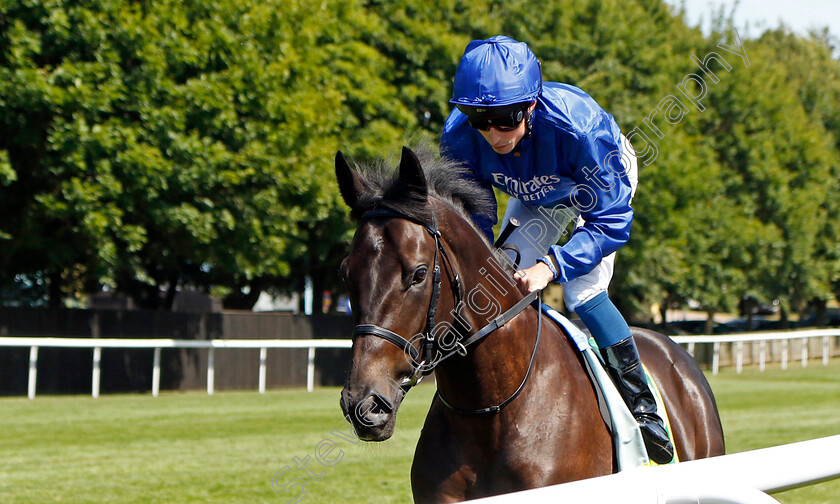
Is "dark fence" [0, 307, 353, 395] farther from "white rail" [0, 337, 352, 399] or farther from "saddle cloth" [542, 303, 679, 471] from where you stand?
"saddle cloth" [542, 303, 679, 471]

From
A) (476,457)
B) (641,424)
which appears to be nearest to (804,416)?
(641,424)

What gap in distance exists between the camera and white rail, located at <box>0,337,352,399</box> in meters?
12.2

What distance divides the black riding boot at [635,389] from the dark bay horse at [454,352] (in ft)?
0.64

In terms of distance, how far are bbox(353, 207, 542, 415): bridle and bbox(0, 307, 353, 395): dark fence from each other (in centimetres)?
1162

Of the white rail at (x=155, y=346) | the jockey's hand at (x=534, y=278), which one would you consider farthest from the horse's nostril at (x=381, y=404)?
the white rail at (x=155, y=346)

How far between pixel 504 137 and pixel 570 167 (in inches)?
13.0

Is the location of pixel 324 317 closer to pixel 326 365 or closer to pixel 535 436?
pixel 326 365

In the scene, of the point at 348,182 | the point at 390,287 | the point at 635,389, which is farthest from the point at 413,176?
the point at 635,389

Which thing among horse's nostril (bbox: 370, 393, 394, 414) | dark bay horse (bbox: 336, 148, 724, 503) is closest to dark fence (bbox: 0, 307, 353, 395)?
dark bay horse (bbox: 336, 148, 724, 503)

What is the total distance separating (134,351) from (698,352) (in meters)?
13.7

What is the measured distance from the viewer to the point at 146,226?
529 inches

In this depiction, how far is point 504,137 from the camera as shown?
3129 millimetres

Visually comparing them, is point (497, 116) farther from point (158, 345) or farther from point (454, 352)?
point (158, 345)

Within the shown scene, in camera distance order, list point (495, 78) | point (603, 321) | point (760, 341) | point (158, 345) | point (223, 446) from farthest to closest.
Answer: point (760, 341) < point (158, 345) < point (223, 446) < point (603, 321) < point (495, 78)
